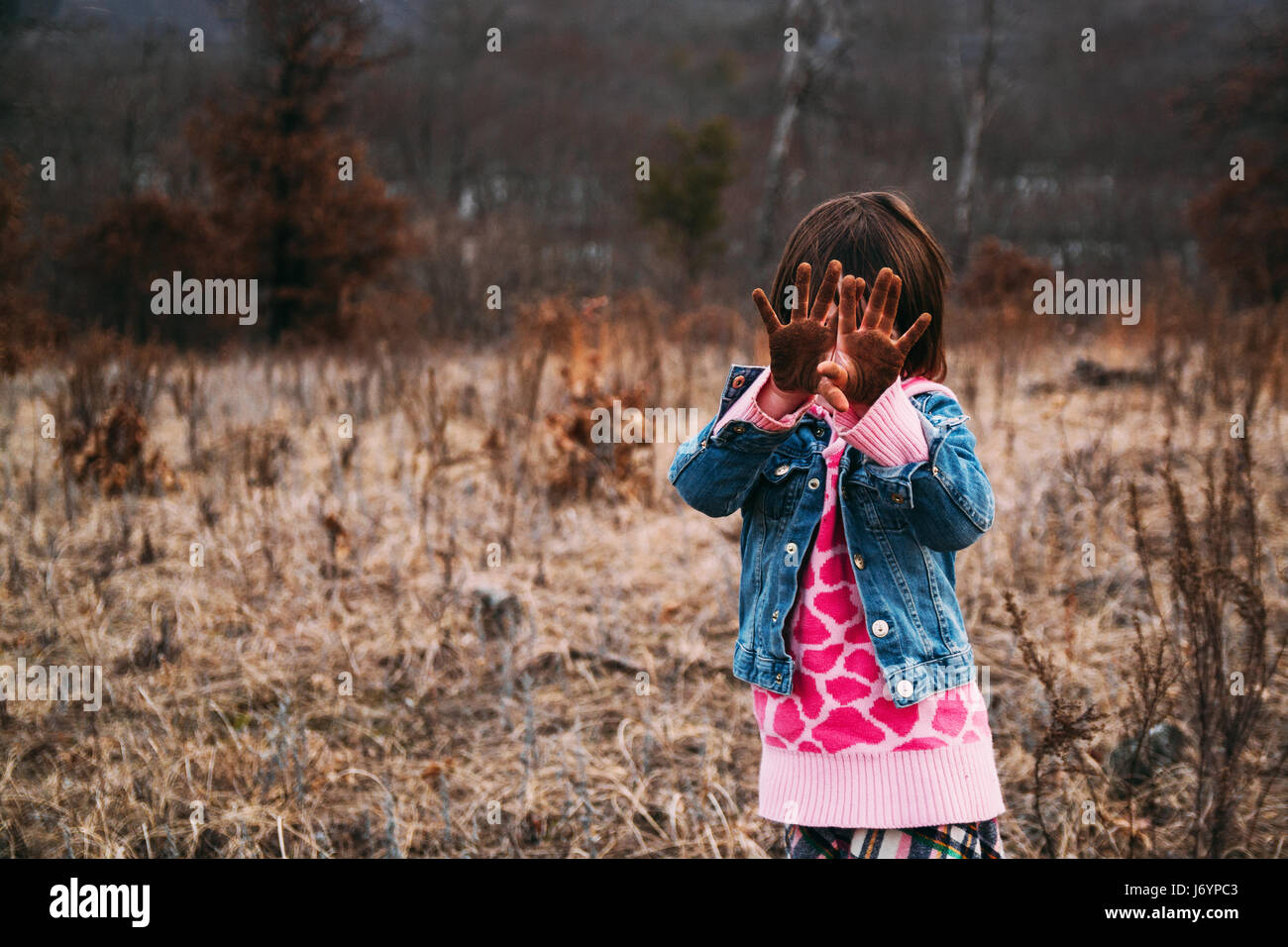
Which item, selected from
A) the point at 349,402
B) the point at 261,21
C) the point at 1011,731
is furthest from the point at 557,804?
the point at 261,21

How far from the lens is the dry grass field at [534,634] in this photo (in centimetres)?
212

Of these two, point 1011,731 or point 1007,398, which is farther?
point 1007,398

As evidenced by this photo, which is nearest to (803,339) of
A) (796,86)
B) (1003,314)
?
(1003,314)

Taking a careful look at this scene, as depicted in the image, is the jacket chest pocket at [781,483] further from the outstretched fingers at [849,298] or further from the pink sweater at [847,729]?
the outstretched fingers at [849,298]

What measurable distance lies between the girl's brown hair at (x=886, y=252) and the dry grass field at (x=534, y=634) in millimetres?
550

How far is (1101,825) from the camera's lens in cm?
208

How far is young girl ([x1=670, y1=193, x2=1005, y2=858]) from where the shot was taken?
120 cm

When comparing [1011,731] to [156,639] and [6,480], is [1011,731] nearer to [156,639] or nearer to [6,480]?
[156,639]

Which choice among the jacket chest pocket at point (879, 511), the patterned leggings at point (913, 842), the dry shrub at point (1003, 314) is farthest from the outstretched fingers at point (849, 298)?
the dry shrub at point (1003, 314)

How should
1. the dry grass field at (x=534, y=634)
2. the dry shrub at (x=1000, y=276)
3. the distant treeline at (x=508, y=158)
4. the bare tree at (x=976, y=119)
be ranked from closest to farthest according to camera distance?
the dry grass field at (x=534, y=634)
the dry shrub at (x=1000, y=276)
the distant treeline at (x=508, y=158)
the bare tree at (x=976, y=119)

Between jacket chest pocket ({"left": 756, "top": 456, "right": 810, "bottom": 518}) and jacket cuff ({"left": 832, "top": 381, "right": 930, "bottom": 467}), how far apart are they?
20 centimetres

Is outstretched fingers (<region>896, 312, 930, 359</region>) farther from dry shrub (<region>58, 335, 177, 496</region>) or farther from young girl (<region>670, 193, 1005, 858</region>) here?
dry shrub (<region>58, 335, 177, 496</region>)

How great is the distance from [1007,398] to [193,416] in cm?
484

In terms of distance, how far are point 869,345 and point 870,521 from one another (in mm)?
319
